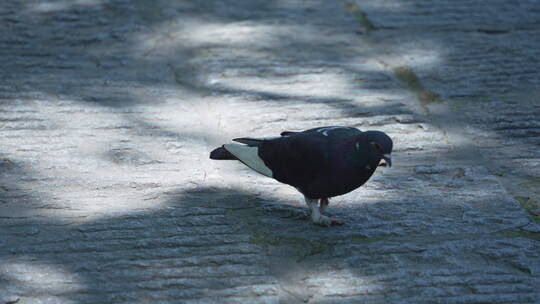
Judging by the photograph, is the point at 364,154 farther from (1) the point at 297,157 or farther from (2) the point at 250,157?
(2) the point at 250,157

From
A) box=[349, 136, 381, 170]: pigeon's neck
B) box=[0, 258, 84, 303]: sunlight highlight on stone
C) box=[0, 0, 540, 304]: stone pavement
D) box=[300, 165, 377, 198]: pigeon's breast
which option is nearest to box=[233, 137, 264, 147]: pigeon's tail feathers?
box=[0, 0, 540, 304]: stone pavement

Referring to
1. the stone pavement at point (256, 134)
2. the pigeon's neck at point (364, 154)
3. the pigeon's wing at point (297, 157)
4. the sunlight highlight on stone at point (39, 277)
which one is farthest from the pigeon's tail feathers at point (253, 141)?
the sunlight highlight on stone at point (39, 277)

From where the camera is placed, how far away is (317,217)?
369 centimetres

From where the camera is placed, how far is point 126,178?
4.16 metres

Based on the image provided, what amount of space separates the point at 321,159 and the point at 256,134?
1.14 meters

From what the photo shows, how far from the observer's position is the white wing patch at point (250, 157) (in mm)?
3732

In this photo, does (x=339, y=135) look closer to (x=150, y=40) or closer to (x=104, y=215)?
(x=104, y=215)

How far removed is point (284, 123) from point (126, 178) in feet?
A: 3.53

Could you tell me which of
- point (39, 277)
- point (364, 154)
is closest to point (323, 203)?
point (364, 154)

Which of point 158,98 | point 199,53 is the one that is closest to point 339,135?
point 158,98

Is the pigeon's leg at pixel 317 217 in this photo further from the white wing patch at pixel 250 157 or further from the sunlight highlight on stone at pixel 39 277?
the sunlight highlight on stone at pixel 39 277

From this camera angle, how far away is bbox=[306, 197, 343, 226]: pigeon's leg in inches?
145

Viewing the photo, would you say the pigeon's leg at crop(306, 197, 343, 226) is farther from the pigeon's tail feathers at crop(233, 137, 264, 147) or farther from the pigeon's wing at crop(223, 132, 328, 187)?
the pigeon's tail feathers at crop(233, 137, 264, 147)

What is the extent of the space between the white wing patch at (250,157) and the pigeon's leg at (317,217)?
230 mm
